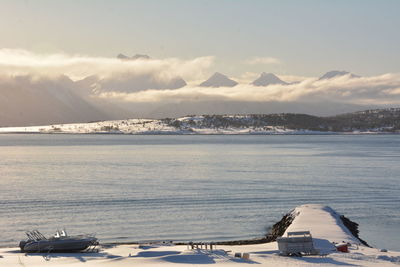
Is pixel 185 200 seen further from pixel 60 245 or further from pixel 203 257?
pixel 203 257

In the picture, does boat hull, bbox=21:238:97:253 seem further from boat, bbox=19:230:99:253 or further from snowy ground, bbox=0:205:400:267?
snowy ground, bbox=0:205:400:267

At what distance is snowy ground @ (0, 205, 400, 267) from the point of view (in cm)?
3938

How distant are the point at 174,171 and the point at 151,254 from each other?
7815 centimetres

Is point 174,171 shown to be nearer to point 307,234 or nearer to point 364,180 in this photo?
point 364,180

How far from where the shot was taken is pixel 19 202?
73.5 m

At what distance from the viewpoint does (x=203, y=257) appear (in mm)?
40938

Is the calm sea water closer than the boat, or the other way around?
the boat

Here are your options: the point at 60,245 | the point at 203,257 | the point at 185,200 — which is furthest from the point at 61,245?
the point at 185,200

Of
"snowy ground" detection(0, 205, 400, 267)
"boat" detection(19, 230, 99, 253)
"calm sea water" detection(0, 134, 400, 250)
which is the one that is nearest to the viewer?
"snowy ground" detection(0, 205, 400, 267)

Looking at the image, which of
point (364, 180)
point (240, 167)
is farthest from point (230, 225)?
point (240, 167)

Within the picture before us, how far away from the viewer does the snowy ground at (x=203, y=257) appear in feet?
129

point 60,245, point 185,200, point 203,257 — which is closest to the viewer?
point 203,257

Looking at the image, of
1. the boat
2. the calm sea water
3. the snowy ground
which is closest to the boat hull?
the boat

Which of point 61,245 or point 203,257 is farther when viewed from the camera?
point 61,245
